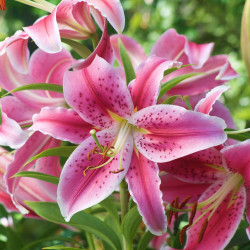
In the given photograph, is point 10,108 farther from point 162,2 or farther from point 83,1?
point 162,2

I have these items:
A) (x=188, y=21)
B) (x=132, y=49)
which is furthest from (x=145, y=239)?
(x=188, y=21)

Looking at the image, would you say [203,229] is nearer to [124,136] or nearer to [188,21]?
[124,136]

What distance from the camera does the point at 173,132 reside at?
0.42 meters

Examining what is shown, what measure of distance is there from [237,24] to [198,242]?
1813mm

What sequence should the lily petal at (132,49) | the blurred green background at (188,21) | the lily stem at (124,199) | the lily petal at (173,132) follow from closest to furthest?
the lily petal at (173,132), the lily stem at (124,199), the lily petal at (132,49), the blurred green background at (188,21)

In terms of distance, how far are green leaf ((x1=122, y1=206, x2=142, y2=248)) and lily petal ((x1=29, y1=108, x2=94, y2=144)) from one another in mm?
85

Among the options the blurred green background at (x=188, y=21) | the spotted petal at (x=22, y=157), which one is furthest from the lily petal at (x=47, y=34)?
the blurred green background at (x=188, y=21)

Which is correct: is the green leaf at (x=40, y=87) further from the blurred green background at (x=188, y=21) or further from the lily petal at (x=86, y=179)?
the blurred green background at (x=188, y=21)

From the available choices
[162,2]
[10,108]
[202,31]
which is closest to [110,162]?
[10,108]

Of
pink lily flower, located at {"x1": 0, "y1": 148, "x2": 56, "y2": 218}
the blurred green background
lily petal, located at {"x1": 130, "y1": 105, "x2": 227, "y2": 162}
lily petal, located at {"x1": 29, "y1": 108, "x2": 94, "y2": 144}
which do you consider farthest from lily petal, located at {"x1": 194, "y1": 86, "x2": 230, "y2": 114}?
the blurred green background

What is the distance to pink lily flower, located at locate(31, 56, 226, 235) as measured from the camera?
41cm

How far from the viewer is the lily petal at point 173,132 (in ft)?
1.30

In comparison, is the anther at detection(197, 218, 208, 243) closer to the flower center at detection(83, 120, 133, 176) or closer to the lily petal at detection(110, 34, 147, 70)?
the flower center at detection(83, 120, 133, 176)

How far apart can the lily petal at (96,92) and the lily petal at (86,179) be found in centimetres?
3
